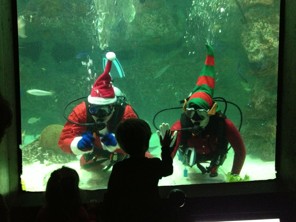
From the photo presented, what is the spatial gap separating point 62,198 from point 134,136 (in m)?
0.52

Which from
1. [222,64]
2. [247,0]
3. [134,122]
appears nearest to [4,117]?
[134,122]

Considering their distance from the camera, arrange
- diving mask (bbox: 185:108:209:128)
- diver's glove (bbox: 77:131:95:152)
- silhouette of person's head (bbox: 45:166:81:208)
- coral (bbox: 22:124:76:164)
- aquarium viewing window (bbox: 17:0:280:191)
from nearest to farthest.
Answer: silhouette of person's head (bbox: 45:166:81:208), diver's glove (bbox: 77:131:95:152), diving mask (bbox: 185:108:209:128), aquarium viewing window (bbox: 17:0:280:191), coral (bbox: 22:124:76:164)

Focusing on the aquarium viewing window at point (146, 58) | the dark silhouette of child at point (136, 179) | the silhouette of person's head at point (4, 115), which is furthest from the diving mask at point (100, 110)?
the silhouette of person's head at point (4, 115)

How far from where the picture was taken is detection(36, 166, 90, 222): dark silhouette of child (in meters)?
1.83

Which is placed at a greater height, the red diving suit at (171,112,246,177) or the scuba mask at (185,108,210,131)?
the scuba mask at (185,108,210,131)

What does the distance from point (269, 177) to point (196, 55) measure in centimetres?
537

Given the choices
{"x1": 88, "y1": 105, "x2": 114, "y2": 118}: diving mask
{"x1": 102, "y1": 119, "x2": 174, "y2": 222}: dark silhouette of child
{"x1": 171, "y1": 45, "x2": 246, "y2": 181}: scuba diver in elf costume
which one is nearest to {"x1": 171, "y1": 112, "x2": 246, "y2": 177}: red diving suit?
{"x1": 171, "y1": 45, "x2": 246, "y2": 181}: scuba diver in elf costume

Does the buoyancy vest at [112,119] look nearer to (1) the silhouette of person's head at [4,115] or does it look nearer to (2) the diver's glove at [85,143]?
(2) the diver's glove at [85,143]

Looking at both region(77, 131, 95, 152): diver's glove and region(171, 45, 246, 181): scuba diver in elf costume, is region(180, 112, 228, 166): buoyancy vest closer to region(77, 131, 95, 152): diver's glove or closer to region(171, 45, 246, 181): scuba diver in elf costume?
region(171, 45, 246, 181): scuba diver in elf costume

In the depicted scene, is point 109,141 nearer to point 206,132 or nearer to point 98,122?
point 98,122

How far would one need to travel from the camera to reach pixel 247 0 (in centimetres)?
608

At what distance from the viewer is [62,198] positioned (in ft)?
6.02

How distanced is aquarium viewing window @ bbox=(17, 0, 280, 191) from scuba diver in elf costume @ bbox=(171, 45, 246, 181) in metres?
0.14

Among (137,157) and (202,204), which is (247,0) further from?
(137,157)
